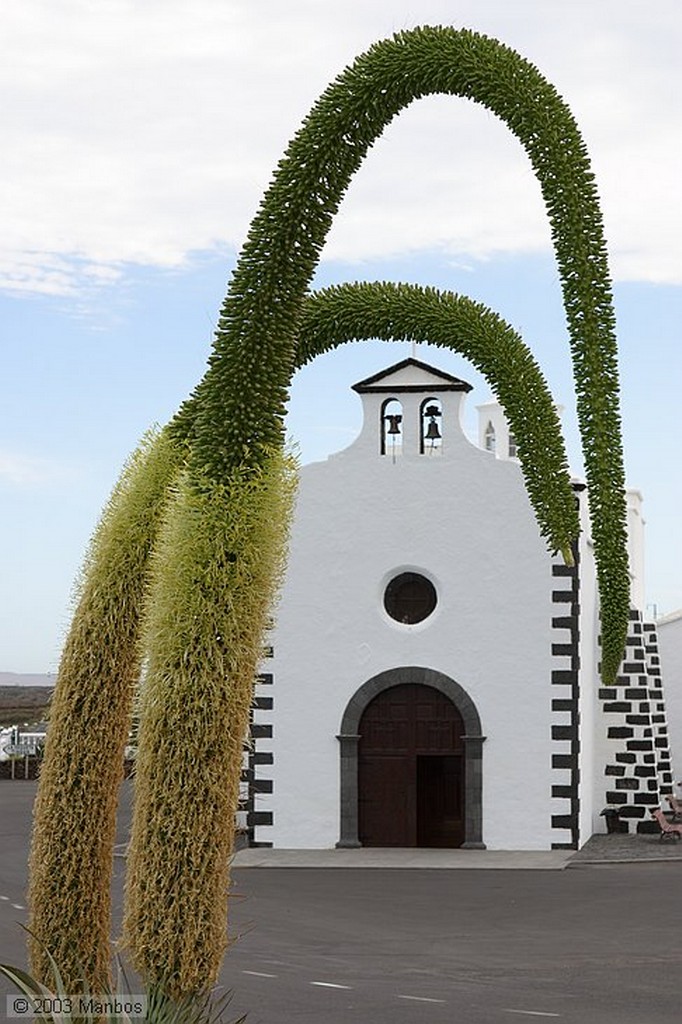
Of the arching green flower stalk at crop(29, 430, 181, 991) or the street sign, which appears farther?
the street sign

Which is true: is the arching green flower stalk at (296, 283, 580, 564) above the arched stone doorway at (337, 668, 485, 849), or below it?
above

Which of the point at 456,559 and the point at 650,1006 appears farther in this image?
the point at 456,559

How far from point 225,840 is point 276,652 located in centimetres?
1706

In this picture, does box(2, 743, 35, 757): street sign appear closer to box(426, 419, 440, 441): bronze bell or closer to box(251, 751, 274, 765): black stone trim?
box(251, 751, 274, 765): black stone trim

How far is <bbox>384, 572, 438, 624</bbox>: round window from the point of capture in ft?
81.1

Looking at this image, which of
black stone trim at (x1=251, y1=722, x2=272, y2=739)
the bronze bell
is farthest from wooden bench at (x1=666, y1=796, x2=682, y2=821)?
the bronze bell

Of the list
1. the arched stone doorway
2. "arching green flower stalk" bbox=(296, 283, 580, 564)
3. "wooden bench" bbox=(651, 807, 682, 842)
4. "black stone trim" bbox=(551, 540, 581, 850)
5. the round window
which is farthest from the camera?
"wooden bench" bbox=(651, 807, 682, 842)

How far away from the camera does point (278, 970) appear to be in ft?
49.9

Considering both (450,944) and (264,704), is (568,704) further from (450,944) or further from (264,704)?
(450,944)

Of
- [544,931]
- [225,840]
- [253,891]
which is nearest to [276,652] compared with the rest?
[253,891]

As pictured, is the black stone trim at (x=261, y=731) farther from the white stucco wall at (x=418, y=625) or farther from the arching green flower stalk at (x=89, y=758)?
the arching green flower stalk at (x=89, y=758)

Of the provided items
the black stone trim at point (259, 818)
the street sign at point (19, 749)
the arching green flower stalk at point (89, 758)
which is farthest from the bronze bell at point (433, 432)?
the street sign at point (19, 749)

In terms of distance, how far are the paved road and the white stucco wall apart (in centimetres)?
204

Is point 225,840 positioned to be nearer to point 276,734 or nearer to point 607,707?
point 276,734
